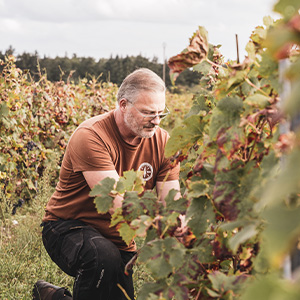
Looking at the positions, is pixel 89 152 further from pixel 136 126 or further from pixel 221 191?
pixel 221 191

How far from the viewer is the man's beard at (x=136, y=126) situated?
2752mm

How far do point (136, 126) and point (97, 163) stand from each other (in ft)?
1.15

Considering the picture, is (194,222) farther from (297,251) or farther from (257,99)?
(297,251)

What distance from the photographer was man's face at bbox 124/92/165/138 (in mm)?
2729

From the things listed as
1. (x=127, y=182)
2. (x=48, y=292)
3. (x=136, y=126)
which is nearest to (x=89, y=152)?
(x=136, y=126)

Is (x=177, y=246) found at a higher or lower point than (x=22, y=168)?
higher

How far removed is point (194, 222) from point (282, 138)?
47 cm

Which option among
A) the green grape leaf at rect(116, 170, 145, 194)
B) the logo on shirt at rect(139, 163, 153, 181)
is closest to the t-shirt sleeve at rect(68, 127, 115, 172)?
the logo on shirt at rect(139, 163, 153, 181)

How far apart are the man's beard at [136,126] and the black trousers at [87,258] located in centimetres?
65

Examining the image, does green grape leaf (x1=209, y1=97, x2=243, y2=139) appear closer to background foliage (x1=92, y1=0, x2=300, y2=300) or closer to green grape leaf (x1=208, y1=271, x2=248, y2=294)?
background foliage (x1=92, y1=0, x2=300, y2=300)

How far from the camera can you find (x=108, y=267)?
2.59 m

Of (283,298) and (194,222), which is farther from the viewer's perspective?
(194,222)

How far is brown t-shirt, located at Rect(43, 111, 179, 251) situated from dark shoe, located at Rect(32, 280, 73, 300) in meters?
0.48

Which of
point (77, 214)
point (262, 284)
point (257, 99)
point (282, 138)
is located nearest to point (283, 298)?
point (262, 284)
